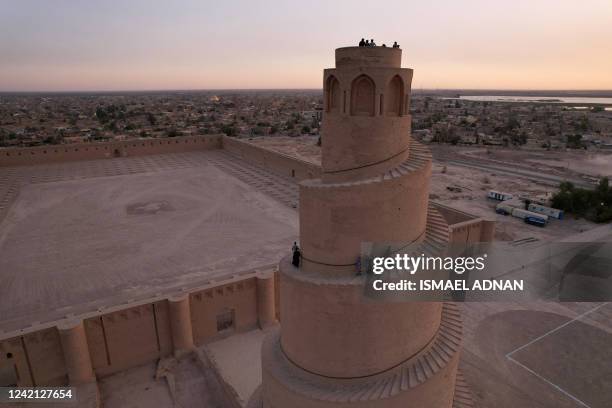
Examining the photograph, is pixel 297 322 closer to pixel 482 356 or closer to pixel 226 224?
pixel 482 356

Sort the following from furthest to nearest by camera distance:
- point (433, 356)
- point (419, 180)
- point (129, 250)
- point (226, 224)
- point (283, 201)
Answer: point (283, 201), point (226, 224), point (129, 250), point (433, 356), point (419, 180)

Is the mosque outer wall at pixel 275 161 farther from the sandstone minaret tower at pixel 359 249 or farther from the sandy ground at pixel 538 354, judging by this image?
the sandstone minaret tower at pixel 359 249

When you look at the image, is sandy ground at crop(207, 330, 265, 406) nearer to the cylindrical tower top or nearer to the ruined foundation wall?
the cylindrical tower top

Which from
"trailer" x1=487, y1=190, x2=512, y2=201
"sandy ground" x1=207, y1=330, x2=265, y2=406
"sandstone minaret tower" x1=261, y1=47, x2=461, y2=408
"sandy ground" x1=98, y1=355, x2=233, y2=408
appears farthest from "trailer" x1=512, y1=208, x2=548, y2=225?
"sandstone minaret tower" x1=261, y1=47, x2=461, y2=408

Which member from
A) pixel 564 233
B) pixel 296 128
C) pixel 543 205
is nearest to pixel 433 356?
pixel 564 233

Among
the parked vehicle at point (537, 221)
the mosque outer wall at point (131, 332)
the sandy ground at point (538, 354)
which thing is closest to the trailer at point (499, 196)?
the parked vehicle at point (537, 221)

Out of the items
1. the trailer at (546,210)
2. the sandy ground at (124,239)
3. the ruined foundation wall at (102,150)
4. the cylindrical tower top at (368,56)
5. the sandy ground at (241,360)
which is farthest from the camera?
the ruined foundation wall at (102,150)

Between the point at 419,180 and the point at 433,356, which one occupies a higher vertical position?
the point at 419,180
